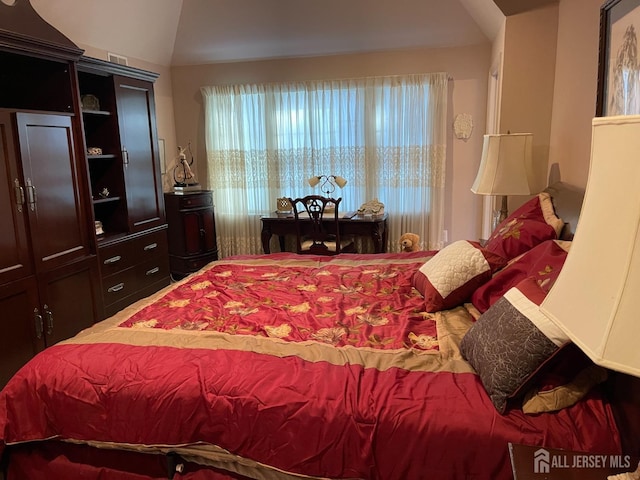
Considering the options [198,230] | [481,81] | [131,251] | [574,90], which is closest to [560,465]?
[574,90]

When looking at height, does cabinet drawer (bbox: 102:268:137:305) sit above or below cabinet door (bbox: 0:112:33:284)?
below

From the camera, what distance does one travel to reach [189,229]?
15.5 ft

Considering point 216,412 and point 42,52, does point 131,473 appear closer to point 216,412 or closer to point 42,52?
point 216,412

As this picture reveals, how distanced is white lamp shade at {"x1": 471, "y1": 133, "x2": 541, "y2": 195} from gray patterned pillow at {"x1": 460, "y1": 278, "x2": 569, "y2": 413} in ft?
4.40

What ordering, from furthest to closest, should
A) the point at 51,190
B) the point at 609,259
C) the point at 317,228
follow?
the point at 317,228
the point at 51,190
the point at 609,259

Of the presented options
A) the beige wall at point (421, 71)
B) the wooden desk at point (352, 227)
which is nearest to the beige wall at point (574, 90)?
the beige wall at point (421, 71)

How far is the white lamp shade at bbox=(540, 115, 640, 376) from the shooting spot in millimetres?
647

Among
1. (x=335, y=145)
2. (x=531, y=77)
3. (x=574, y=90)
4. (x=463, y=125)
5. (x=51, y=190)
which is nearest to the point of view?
(x=574, y=90)

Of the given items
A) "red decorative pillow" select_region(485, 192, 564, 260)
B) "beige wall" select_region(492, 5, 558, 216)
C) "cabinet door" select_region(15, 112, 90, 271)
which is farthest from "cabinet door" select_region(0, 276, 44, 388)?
"beige wall" select_region(492, 5, 558, 216)

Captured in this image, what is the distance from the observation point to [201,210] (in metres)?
4.78

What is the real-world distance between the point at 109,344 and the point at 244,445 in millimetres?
690

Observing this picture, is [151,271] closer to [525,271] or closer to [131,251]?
[131,251]

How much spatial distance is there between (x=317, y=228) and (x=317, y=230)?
20 millimetres

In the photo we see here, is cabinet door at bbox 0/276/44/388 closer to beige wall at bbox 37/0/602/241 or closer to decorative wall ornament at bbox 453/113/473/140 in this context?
beige wall at bbox 37/0/602/241
